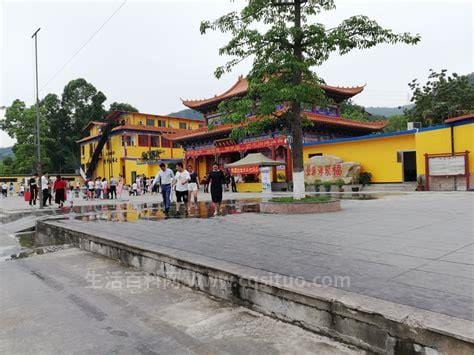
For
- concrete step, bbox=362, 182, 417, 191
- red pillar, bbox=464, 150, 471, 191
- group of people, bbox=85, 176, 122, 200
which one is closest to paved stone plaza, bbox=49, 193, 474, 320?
red pillar, bbox=464, 150, 471, 191

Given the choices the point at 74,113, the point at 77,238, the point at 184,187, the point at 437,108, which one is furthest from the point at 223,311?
the point at 74,113

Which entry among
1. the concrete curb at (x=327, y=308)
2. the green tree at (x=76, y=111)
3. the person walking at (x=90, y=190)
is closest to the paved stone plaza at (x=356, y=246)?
the concrete curb at (x=327, y=308)

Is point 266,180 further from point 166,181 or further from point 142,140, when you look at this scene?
point 142,140

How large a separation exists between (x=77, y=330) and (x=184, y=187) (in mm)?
8656

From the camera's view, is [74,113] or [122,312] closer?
[122,312]

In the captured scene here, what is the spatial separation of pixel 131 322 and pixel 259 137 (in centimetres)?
2405

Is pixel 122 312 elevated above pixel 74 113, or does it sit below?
below

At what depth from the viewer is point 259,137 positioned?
27.2m

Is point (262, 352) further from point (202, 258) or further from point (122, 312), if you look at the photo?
point (202, 258)

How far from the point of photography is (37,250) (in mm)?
7910

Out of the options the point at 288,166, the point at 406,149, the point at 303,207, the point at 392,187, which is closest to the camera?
the point at 303,207

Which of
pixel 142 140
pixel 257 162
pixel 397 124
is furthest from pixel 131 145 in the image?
pixel 397 124

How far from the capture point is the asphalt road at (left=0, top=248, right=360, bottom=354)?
310 cm

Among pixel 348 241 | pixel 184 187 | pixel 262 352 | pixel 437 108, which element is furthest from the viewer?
pixel 437 108
